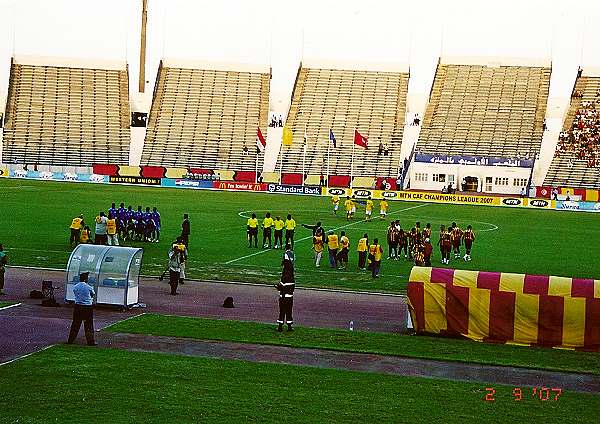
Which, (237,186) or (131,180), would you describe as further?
(131,180)

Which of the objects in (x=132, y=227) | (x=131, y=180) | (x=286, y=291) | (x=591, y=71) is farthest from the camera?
(x=591, y=71)

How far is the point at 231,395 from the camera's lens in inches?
602

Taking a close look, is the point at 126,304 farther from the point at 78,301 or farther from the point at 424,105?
the point at 424,105

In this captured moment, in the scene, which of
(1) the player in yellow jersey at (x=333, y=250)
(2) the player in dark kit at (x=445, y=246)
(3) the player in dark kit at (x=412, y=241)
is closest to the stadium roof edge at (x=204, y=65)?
(3) the player in dark kit at (x=412, y=241)

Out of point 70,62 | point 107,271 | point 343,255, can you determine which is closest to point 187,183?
point 70,62

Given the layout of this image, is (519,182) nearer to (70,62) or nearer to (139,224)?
(70,62)

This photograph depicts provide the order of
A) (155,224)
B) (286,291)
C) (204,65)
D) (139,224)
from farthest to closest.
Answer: (204,65) → (155,224) → (139,224) → (286,291)

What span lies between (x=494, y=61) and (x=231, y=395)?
298ft

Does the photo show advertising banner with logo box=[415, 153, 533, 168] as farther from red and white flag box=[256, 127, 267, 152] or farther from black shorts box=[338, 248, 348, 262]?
black shorts box=[338, 248, 348, 262]

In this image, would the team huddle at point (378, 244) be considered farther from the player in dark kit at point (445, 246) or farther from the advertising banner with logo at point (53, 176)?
the advertising banner with logo at point (53, 176)

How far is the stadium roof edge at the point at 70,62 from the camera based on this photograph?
347 feet

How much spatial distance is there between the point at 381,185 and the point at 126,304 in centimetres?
6156

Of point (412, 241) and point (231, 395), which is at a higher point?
point (412, 241)

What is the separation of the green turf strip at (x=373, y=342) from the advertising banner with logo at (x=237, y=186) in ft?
193
